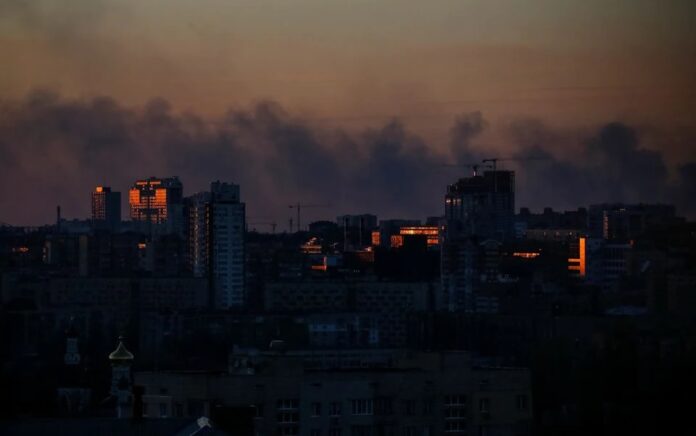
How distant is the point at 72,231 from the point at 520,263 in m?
10.5

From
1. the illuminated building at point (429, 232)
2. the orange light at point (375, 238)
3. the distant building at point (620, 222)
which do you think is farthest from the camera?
the orange light at point (375, 238)

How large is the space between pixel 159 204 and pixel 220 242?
360 inches

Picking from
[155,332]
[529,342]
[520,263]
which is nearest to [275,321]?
[155,332]

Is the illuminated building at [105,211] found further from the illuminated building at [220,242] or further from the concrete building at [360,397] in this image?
the concrete building at [360,397]

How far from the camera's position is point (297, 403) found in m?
16.4

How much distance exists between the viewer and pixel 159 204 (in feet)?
214

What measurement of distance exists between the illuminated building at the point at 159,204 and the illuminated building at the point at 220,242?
3151mm

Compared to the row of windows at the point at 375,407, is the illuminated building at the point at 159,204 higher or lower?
higher

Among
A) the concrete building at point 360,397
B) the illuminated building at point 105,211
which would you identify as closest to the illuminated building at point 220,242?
the illuminated building at point 105,211

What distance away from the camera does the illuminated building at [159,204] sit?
205ft

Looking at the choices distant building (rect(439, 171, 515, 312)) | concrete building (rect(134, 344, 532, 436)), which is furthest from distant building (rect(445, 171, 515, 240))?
concrete building (rect(134, 344, 532, 436))

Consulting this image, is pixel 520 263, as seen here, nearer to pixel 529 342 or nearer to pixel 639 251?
pixel 639 251

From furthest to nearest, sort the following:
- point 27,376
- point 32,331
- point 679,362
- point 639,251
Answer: point 639,251, point 32,331, point 27,376, point 679,362

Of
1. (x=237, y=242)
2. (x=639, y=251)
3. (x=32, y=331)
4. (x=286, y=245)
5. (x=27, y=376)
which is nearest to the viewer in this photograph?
(x=27, y=376)
